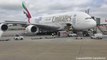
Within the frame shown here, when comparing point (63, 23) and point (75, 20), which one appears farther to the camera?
point (63, 23)

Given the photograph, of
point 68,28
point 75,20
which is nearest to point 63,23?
point 68,28

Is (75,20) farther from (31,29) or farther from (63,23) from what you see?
(31,29)

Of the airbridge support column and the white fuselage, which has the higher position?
the white fuselage

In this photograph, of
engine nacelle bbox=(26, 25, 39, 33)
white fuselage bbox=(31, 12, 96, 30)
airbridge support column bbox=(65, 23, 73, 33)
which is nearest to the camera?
white fuselage bbox=(31, 12, 96, 30)

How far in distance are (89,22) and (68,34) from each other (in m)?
3.55

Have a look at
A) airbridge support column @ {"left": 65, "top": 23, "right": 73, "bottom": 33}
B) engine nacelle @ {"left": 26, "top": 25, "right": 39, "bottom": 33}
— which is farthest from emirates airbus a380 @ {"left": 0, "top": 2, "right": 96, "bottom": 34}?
airbridge support column @ {"left": 65, "top": 23, "right": 73, "bottom": 33}

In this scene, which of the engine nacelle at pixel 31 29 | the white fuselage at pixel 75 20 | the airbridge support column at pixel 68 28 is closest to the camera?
the white fuselage at pixel 75 20

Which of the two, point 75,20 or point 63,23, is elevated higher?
point 75,20

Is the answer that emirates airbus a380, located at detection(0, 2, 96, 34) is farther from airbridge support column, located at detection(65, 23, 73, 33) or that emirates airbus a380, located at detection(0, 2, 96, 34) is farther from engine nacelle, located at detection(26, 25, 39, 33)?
airbridge support column, located at detection(65, 23, 73, 33)

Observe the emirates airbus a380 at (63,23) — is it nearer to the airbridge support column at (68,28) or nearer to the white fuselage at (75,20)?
the white fuselage at (75,20)

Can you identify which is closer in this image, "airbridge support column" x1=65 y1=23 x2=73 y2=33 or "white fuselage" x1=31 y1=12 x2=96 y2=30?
"white fuselage" x1=31 y1=12 x2=96 y2=30

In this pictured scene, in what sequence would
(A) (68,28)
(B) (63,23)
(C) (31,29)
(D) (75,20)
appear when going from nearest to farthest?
(D) (75,20) → (A) (68,28) → (B) (63,23) → (C) (31,29)

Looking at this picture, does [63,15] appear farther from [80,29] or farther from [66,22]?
[80,29]

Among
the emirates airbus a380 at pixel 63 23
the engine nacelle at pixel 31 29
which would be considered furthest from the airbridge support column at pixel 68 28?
the engine nacelle at pixel 31 29
